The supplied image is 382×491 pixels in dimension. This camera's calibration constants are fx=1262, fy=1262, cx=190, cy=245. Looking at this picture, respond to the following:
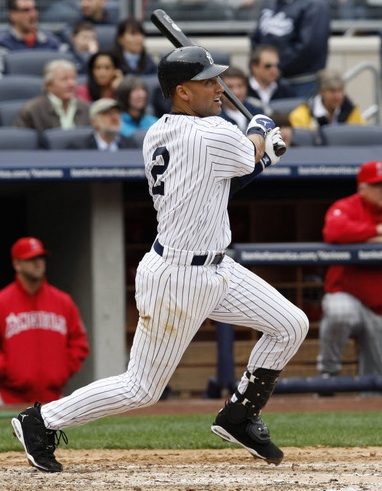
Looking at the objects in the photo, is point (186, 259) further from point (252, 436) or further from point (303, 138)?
point (303, 138)

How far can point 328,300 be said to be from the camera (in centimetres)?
843

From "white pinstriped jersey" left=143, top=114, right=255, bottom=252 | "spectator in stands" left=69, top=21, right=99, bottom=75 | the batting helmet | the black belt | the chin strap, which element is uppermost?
"spectator in stands" left=69, top=21, right=99, bottom=75

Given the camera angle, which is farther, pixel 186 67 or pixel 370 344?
pixel 370 344

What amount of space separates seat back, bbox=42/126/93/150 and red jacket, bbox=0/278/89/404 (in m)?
1.26

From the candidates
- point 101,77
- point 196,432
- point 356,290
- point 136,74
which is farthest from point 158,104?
point 196,432

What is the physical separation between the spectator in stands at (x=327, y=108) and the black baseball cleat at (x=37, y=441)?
540 cm

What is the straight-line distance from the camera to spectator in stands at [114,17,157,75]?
10.3m

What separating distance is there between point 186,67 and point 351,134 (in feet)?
16.4

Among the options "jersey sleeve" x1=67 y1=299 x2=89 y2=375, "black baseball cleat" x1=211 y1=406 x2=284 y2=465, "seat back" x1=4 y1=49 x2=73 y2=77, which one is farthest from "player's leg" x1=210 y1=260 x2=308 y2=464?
"seat back" x1=4 y1=49 x2=73 y2=77

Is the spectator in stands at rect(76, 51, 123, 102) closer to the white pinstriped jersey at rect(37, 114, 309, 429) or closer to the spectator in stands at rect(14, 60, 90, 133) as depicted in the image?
the spectator in stands at rect(14, 60, 90, 133)

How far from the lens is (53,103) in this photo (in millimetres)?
9477

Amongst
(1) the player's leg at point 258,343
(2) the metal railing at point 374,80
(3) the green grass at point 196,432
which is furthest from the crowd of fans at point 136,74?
(1) the player's leg at point 258,343

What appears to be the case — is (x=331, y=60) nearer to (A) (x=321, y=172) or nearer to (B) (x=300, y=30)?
(B) (x=300, y=30)

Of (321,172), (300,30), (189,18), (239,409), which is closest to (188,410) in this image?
(321,172)
